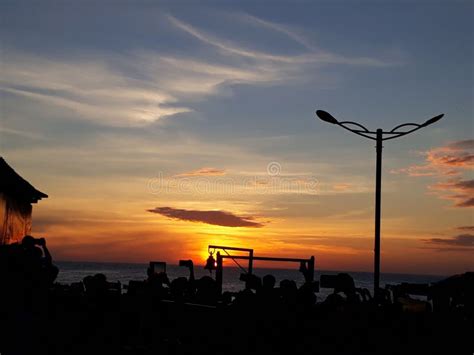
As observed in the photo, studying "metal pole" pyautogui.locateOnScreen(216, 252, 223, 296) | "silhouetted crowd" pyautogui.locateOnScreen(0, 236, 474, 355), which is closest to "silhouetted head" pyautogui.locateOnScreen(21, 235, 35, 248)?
"silhouetted crowd" pyautogui.locateOnScreen(0, 236, 474, 355)

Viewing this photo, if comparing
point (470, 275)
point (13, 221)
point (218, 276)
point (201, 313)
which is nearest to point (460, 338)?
point (470, 275)

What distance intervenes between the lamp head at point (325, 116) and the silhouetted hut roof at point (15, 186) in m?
8.72

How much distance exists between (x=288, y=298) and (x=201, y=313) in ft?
9.66

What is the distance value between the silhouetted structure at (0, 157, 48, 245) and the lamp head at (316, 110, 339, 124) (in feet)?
28.6

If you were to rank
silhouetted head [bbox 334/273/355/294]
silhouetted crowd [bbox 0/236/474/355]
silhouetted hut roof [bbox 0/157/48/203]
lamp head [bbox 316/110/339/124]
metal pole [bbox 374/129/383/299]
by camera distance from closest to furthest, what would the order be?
silhouetted crowd [bbox 0/236/474/355]
silhouetted head [bbox 334/273/355/294]
silhouetted hut roof [bbox 0/157/48/203]
metal pole [bbox 374/129/383/299]
lamp head [bbox 316/110/339/124]

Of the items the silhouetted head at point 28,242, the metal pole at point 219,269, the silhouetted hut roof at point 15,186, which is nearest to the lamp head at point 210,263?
the metal pole at point 219,269

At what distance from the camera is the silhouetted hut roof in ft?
58.5

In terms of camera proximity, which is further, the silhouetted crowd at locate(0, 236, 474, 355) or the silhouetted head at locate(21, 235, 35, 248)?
the silhouetted crowd at locate(0, 236, 474, 355)

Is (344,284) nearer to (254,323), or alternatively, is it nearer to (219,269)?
(254,323)

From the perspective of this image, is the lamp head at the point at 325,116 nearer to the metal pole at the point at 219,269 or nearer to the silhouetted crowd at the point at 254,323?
the silhouetted crowd at the point at 254,323

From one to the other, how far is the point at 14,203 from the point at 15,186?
618 mm

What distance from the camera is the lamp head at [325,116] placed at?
1938cm

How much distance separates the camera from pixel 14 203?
19781 mm

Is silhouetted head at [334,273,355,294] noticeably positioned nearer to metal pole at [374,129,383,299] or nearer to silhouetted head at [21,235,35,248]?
metal pole at [374,129,383,299]
